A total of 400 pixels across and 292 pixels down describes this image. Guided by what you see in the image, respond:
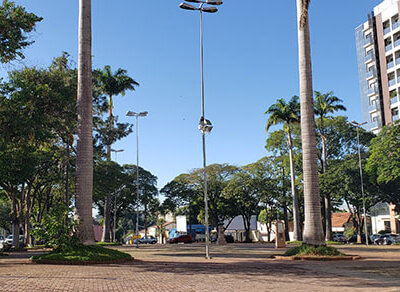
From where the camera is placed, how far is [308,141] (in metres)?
20.9

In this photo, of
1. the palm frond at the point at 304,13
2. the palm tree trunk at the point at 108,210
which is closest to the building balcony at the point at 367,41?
A: the palm tree trunk at the point at 108,210

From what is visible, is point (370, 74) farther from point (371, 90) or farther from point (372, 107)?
point (372, 107)

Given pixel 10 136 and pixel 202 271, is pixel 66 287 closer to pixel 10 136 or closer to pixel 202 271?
pixel 202 271

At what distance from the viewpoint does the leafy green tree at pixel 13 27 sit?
2061cm

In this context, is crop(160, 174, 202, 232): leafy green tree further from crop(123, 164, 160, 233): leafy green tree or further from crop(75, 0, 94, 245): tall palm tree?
crop(75, 0, 94, 245): tall palm tree

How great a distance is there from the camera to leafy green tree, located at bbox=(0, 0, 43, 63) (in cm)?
2061

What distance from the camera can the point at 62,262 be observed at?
17.2 m

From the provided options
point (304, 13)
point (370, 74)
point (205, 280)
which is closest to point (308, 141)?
point (304, 13)

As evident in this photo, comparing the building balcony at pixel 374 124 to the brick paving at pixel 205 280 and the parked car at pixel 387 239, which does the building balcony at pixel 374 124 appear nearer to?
the parked car at pixel 387 239

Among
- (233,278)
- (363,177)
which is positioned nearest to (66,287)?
(233,278)

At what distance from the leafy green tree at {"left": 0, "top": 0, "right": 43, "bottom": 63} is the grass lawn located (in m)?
9.94

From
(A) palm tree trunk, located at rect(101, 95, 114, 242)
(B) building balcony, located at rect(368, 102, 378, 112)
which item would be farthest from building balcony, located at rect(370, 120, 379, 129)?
(A) palm tree trunk, located at rect(101, 95, 114, 242)

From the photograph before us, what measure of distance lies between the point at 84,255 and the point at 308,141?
11.3 meters

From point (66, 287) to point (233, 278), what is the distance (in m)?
4.74
